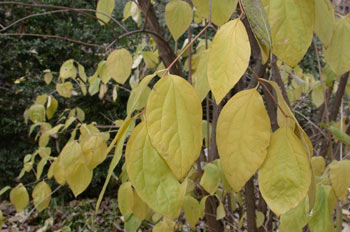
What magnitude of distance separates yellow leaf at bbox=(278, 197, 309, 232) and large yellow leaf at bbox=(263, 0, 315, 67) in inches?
16.3

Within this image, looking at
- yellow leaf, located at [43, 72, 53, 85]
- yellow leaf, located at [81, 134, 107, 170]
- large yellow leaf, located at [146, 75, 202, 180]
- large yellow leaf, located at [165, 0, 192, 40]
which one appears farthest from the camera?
yellow leaf, located at [43, 72, 53, 85]

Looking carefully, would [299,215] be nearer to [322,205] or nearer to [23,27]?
[322,205]

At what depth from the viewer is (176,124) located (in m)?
0.36

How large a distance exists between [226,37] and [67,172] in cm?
78

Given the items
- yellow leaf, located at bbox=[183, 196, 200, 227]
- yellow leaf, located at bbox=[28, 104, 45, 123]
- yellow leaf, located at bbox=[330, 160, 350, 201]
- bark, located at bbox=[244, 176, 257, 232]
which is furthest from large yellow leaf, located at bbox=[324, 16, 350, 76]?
yellow leaf, located at bbox=[28, 104, 45, 123]

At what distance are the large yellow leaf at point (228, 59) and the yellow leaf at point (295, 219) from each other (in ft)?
1.48

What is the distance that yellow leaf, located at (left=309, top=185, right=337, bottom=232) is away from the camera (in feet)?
2.52

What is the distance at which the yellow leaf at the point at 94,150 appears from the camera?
0.92m

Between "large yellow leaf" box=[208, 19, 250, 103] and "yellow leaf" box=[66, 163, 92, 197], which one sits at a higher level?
"large yellow leaf" box=[208, 19, 250, 103]

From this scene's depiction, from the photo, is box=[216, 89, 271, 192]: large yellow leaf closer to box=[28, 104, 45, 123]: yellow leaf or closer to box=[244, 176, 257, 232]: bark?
box=[244, 176, 257, 232]: bark

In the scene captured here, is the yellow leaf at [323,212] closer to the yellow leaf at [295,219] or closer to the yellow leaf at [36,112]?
the yellow leaf at [295,219]

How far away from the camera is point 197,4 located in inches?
19.5

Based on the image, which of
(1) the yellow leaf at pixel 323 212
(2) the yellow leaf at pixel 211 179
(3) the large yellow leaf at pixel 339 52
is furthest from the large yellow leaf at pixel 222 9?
(2) the yellow leaf at pixel 211 179

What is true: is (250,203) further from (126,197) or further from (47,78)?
(47,78)
